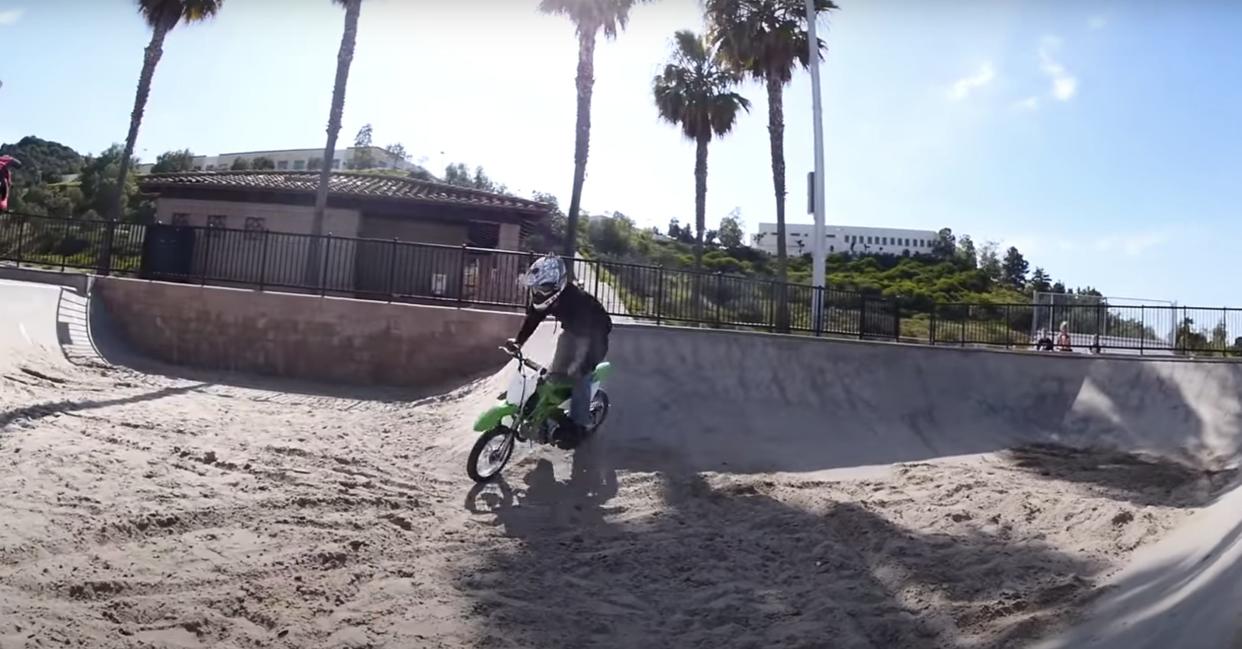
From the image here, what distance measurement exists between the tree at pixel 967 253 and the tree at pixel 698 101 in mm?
34606

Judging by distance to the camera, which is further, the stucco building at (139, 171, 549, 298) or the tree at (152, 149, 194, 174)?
the tree at (152, 149, 194, 174)

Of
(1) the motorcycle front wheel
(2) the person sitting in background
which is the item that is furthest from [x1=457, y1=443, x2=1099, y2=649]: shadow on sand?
(2) the person sitting in background

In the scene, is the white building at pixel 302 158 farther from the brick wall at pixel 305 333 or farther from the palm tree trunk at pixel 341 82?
the brick wall at pixel 305 333

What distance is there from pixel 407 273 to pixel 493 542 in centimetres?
873

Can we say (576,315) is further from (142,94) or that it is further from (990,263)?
(990,263)

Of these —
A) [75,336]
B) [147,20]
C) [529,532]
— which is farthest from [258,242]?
[147,20]

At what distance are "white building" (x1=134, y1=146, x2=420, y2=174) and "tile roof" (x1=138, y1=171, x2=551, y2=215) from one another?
3540 centimetres

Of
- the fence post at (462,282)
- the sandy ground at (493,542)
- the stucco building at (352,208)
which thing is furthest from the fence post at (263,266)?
the sandy ground at (493,542)

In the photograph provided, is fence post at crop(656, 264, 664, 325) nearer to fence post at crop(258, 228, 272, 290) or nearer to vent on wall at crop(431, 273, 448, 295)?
vent on wall at crop(431, 273, 448, 295)

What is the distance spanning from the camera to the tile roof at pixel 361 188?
23578 mm

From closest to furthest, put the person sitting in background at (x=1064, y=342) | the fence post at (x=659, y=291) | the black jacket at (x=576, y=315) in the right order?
the black jacket at (x=576, y=315)
the fence post at (x=659, y=291)
the person sitting in background at (x=1064, y=342)

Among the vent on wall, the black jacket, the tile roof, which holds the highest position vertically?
the tile roof

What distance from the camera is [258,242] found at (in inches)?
563

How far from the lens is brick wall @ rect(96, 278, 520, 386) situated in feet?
40.0
